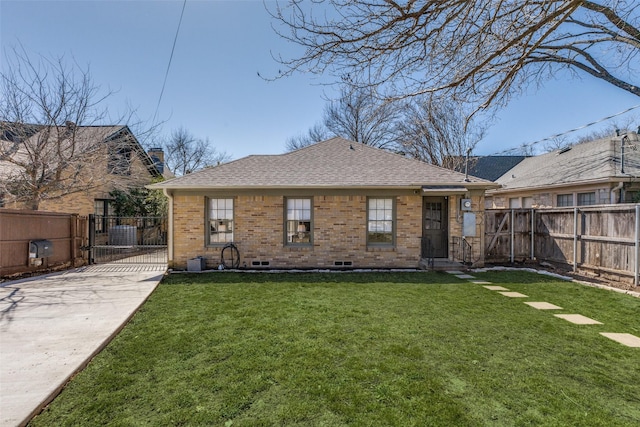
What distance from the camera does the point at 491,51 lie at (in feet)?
15.6

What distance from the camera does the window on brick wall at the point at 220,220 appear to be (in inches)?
379

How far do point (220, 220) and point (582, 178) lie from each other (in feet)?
47.3

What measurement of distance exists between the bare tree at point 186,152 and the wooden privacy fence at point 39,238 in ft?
72.7

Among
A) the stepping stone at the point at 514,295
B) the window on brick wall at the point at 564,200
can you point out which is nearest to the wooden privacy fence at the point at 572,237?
the stepping stone at the point at 514,295

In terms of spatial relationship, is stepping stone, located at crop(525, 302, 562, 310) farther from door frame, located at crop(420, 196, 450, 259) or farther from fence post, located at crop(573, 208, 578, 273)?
fence post, located at crop(573, 208, 578, 273)

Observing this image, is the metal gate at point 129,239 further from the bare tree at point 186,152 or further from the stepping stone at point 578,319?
the bare tree at point 186,152

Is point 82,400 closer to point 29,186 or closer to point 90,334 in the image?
point 90,334

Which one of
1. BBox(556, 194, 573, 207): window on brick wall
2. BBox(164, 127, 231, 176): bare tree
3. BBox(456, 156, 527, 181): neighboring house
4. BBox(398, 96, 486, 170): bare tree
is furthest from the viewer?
BBox(164, 127, 231, 176): bare tree

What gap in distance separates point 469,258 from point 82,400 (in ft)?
32.0

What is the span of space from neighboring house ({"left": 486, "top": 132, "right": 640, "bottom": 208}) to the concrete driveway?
14.2 meters

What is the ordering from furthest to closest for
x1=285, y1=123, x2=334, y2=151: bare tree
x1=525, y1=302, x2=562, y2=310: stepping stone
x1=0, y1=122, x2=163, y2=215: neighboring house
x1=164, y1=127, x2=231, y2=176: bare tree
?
x1=164, y1=127, x2=231, y2=176: bare tree < x1=285, y1=123, x2=334, y2=151: bare tree < x1=0, y1=122, x2=163, y2=215: neighboring house < x1=525, y1=302, x2=562, y2=310: stepping stone

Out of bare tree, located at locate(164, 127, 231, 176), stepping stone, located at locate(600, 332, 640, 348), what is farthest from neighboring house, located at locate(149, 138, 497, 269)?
bare tree, located at locate(164, 127, 231, 176)

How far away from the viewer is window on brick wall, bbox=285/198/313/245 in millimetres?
9648

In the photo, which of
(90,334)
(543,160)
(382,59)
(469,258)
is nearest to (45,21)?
(90,334)
